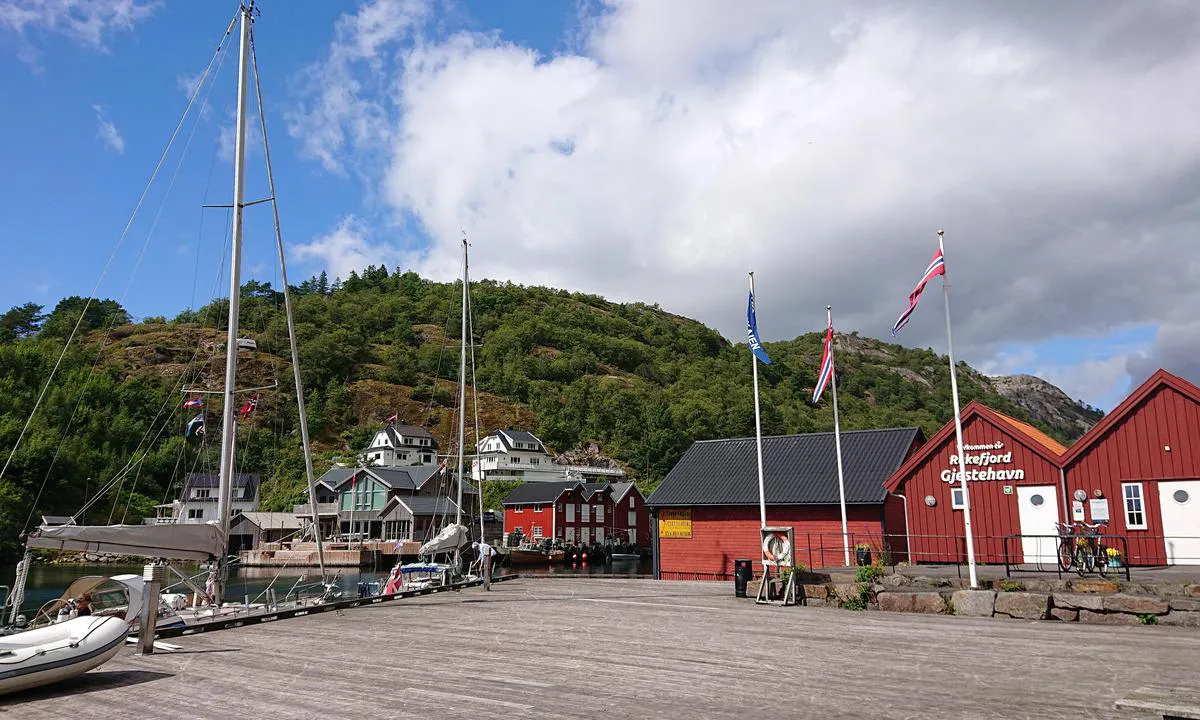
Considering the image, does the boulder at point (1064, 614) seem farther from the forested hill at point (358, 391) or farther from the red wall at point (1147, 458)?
the forested hill at point (358, 391)

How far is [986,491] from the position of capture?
26.6m

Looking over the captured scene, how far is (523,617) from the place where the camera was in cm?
1819

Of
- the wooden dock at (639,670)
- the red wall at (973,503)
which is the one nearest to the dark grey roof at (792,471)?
the red wall at (973,503)

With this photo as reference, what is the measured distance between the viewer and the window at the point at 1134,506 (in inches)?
913

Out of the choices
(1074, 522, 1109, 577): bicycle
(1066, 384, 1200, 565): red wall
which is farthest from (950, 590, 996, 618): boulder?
(1066, 384, 1200, 565): red wall

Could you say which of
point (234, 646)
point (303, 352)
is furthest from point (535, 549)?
point (303, 352)

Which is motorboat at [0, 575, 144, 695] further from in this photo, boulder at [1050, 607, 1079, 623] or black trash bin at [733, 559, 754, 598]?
boulder at [1050, 607, 1079, 623]

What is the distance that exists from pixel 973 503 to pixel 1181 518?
19.5 feet

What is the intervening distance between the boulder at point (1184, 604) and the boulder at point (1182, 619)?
78mm

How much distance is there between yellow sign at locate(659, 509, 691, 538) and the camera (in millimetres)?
34062

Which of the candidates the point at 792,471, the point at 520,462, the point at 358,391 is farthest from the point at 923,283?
the point at 358,391

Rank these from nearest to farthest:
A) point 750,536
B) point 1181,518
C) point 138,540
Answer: point 138,540, point 1181,518, point 750,536

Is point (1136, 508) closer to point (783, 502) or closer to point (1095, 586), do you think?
point (1095, 586)

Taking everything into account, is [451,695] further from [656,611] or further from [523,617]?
[656,611]
